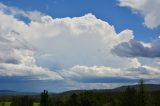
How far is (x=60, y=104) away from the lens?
149 m

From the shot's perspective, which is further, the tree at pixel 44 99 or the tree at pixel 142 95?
the tree at pixel 44 99

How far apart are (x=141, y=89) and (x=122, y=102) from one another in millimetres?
10177

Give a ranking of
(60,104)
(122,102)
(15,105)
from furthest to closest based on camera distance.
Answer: (15,105) < (60,104) < (122,102)

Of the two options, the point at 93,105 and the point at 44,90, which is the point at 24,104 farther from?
the point at 93,105

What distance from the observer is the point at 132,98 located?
330 feet

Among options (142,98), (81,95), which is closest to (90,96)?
(81,95)

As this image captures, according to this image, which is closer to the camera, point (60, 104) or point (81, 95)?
point (81, 95)

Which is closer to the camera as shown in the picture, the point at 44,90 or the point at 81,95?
the point at 81,95

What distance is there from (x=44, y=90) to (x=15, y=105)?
5742cm

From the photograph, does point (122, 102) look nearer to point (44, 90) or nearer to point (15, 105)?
point (44, 90)

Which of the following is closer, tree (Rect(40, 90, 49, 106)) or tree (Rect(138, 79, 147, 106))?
tree (Rect(138, 79, 147, 106))

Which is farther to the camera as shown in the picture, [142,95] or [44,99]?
[44,99]

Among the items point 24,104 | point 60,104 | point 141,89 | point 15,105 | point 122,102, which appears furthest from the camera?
point 24,104

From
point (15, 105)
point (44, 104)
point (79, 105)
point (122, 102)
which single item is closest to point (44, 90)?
point (44, 104)
